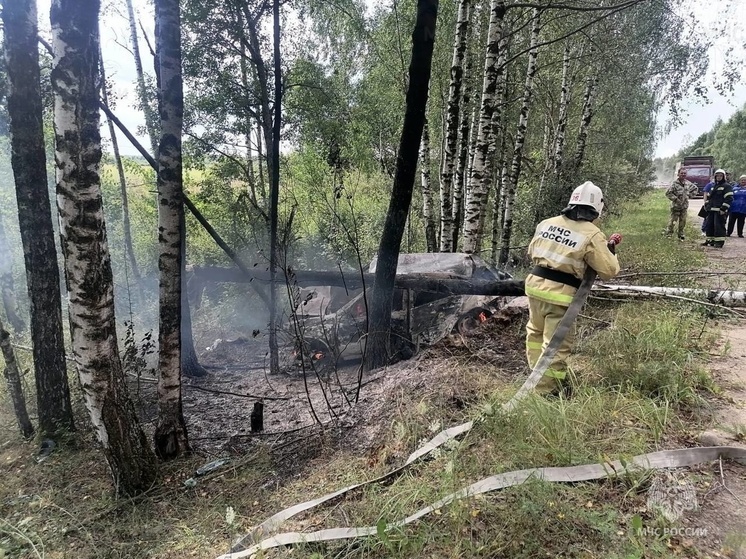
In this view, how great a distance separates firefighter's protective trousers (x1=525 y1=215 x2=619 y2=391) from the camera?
3373 mm

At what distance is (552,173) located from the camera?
12078 millimetres

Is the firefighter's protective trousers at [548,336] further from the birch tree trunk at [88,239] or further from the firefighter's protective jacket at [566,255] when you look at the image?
the birch tree trunk at [88,239]

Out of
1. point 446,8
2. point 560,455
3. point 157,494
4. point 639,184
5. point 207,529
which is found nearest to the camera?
point 560,455

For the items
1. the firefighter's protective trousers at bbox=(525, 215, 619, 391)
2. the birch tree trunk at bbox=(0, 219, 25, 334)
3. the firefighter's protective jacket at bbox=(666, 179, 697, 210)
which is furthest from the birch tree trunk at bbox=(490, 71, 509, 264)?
the birch tree trunk at bbox=(0, 219, 25, 334)

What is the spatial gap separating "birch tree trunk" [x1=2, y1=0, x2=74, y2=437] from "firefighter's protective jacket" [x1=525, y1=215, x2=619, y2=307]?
5470mm

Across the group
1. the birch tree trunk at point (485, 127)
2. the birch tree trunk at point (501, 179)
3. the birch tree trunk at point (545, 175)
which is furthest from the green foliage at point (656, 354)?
the birch tree trunk at point (545, 175)

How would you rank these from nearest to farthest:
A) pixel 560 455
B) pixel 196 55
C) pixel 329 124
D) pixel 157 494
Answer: pixel 560 455, pixel 157 494, pixel 196 55, pixel 329 124

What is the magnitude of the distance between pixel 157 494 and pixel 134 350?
2.10 meters

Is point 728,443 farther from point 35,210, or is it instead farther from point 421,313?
point 35,210

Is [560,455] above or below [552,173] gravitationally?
below

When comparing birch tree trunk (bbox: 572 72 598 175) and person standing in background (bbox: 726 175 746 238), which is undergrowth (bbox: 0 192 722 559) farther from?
birch tree trunk (bbox: 572 72 598 175)

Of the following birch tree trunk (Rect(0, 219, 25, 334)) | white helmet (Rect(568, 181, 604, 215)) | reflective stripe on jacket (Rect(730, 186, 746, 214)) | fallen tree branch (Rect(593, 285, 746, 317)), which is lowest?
birch tree trunk (Rect(0, 219, 25, 334))

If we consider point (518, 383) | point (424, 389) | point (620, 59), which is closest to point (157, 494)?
point (424, 389)

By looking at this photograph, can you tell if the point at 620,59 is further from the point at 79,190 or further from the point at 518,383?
the point at 79,190
